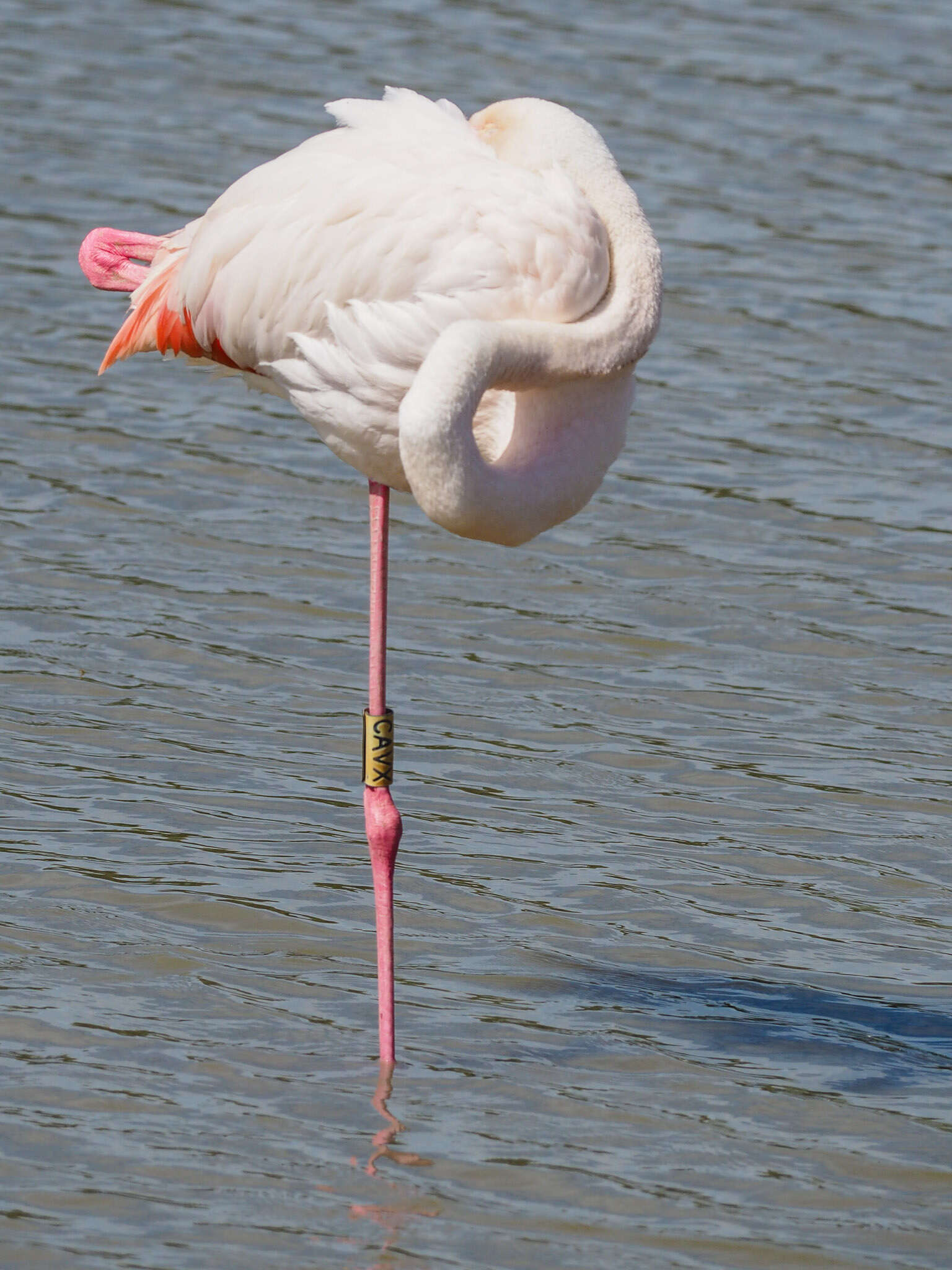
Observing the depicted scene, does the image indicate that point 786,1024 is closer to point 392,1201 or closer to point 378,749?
point 378,749

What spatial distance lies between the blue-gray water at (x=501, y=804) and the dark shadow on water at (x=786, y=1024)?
0.01 m

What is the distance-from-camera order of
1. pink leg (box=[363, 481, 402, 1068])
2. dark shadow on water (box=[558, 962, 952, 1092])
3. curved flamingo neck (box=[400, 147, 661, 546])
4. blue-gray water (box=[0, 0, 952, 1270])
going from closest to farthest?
1. curved flamingo neck (box=[400, 147, 661, 546])
2. blue-gray water (box=[0, 0, 952, 1270])
3. pink leg (box=[363, 481, 402, 1068])
4. dark shadow on water (box=[558, 962, 952, 1092])

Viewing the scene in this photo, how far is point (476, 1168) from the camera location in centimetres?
513

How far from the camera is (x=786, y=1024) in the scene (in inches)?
235

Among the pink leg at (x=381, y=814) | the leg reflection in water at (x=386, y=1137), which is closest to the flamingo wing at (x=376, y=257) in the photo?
the pink leg at (x=381, y=814)

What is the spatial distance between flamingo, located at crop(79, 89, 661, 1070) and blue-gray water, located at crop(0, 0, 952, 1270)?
1.87 ft

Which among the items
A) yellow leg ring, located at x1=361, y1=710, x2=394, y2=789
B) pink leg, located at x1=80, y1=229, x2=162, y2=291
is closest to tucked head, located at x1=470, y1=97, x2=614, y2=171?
pink leg, located at x1=80, y1=229, x2=162, y2=291

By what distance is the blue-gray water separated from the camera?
5094mm

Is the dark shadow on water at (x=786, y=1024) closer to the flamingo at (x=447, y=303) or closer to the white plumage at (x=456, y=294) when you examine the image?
the flamingo at (x=447, y=303)

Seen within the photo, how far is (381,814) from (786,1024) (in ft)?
4.15

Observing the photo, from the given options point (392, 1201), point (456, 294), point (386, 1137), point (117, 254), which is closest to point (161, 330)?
point (117, 254)

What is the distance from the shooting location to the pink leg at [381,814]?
561cm

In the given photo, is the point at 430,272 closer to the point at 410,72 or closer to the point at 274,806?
the point at 274,806

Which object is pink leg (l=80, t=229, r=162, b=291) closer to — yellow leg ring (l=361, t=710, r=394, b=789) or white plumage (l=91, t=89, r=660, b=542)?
white plumage (l=91, t=89, r=660, b=542)
